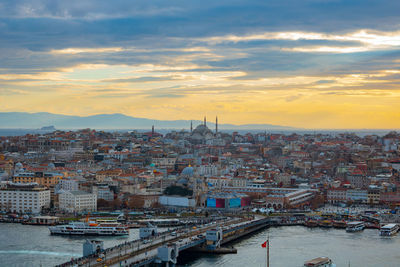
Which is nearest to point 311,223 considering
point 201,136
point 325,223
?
point 325,223

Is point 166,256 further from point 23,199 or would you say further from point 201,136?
point 201,136

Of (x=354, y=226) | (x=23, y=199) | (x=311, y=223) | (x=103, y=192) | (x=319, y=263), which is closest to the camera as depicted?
(x=319, y=263)

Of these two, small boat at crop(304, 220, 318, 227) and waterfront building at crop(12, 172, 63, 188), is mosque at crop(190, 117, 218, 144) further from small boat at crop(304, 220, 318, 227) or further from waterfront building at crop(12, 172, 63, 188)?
small boat at crop(304, 220, 318, 227)

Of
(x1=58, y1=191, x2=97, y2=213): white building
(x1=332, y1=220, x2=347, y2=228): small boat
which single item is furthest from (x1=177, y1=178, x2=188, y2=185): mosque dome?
(x1=332, y1=220, x2=347, y2=228): small boat

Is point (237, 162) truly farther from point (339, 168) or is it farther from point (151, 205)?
point (151, 205)

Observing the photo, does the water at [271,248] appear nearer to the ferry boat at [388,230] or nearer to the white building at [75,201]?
the ferry boat at [388,230]

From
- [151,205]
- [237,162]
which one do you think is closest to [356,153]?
[237,162]

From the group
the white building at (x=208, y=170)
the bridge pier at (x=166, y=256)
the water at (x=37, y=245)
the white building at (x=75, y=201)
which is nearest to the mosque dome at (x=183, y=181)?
the white building at (x=208, y=170)
